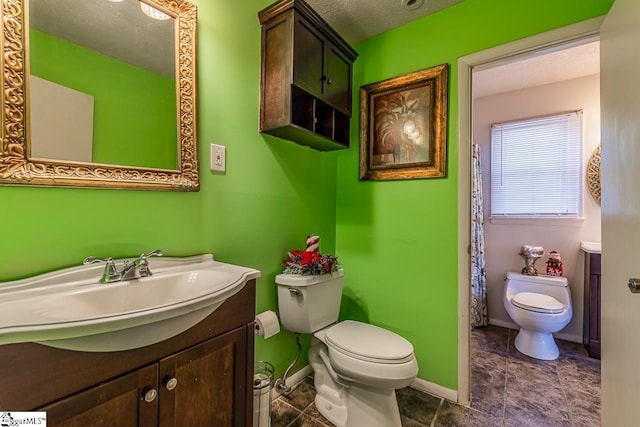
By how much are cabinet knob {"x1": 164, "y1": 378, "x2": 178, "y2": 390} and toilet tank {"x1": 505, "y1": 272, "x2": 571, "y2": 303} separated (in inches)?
104

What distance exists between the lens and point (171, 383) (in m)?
0.76

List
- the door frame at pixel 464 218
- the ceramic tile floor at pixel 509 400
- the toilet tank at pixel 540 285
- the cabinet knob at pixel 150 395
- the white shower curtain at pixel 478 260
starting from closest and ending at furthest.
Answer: the cabinet knob at pixel 150 395 < the ceramic tile floor at pixel 509 400 < the door frame at pixel 464 218 < the toilet tank at pixel 540 285 < the white shower curtain at pixel 478 260

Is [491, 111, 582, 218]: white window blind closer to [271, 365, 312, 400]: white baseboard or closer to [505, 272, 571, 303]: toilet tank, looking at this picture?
[505, 272, 571, 303]: toilet tank

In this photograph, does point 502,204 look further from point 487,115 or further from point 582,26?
point 582,26

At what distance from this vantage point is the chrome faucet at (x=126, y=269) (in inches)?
35.3

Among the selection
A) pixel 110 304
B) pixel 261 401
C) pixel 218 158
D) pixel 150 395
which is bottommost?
pixel 261 401

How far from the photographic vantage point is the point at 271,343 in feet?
5.08

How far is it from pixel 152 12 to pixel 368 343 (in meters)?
1.73

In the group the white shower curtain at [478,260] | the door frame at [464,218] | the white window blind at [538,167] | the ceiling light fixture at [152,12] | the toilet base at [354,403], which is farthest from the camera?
the white shower curtain at [478,260]

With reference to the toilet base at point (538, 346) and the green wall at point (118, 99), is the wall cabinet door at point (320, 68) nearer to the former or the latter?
the green wall at point (118, 99)

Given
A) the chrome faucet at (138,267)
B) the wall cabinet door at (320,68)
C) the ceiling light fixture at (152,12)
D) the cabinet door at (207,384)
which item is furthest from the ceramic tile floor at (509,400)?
the ceiling light fixture at (152,12)

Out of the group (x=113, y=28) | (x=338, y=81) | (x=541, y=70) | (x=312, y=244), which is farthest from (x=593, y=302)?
(x=113, y=28)

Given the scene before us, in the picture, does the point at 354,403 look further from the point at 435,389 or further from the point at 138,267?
the point at 138,267

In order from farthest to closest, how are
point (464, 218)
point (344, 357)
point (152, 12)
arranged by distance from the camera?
point (464, 218), point (344, 357), point (152, 12)
